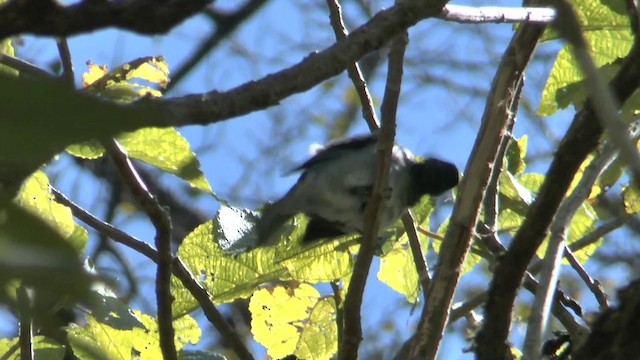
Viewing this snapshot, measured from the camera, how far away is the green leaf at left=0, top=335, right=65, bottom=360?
1.74m

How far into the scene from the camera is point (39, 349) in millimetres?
1796

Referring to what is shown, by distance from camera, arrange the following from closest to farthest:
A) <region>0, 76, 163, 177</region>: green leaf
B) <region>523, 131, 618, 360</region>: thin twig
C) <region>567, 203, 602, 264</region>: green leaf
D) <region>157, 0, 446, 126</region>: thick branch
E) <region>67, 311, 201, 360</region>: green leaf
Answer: <region>0, 76, 163, 177</region>: green leaf, <region>157, 0, 446, 126</region>: thick branch, <region>523, 131, 618, 360</region>: thin twig, <region>67, 311, 201, 360</region>: green leaf, <region>567, 203, 602, 264</region>: green leaf

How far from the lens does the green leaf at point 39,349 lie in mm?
1742

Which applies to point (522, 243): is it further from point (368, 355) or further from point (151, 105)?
point (368, 355)

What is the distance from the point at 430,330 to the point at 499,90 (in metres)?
0.54

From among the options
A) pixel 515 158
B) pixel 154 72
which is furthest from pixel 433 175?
pixel 154 72

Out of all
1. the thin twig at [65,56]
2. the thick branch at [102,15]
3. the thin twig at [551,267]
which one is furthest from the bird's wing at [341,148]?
the thick branch at [102,15]

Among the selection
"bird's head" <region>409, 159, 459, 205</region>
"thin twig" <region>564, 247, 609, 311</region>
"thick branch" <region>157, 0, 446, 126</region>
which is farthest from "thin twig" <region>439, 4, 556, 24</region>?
"bird's head" <region>409, 159, 459, 205</region>

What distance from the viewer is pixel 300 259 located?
2.02 m

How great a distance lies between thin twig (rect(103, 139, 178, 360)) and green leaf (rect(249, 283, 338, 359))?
0.76m

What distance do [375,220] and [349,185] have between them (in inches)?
52.3

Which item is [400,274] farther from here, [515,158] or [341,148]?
[341,148]

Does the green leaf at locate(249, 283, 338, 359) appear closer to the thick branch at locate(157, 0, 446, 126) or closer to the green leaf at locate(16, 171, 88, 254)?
the green leaf at locate(16, 171, 88, 254)

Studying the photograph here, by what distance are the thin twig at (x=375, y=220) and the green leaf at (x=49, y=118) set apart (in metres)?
1.17
